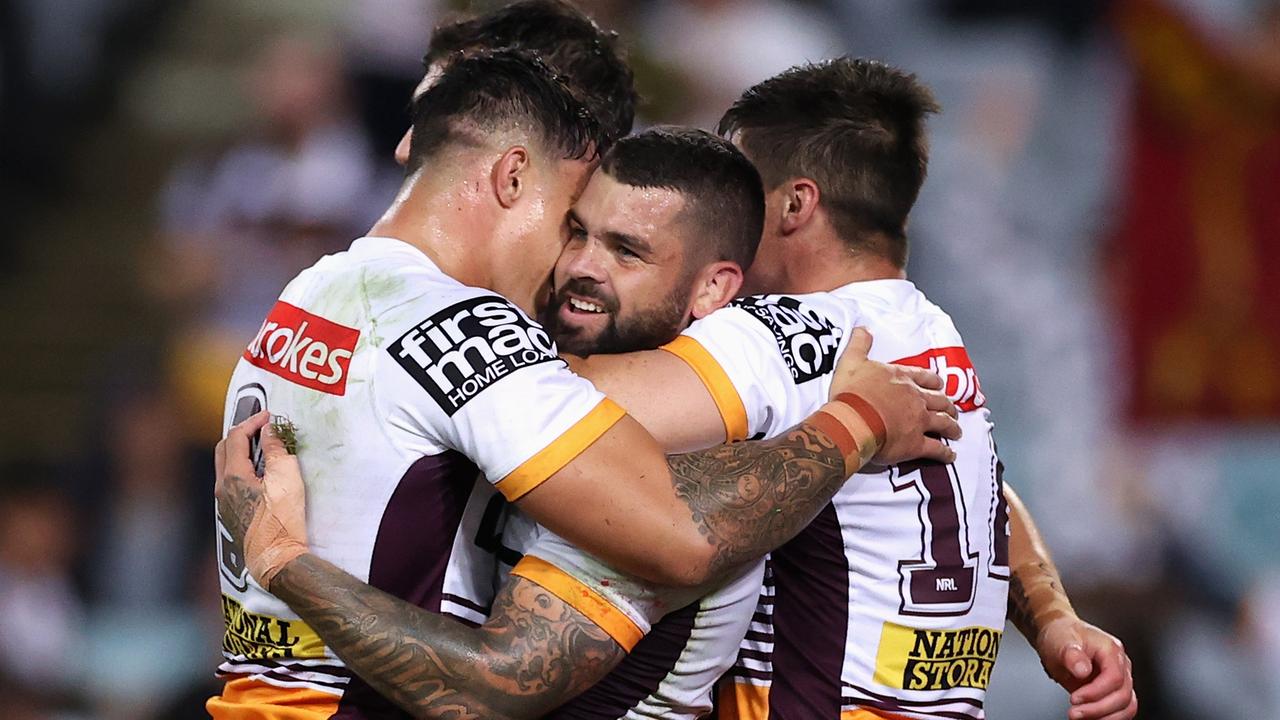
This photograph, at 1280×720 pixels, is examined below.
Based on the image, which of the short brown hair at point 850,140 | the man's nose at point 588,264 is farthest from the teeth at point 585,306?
the short brown hair at point 850,140

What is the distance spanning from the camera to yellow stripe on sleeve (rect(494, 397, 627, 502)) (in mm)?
3160

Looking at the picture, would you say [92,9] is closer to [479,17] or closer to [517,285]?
[479,17]

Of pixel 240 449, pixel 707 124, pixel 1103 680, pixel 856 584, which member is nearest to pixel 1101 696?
pixel 1103 680

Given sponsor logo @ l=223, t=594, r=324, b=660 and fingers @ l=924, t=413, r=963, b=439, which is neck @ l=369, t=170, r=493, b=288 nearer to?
sponsor logo @ l=223, t=594, r=324, b=660

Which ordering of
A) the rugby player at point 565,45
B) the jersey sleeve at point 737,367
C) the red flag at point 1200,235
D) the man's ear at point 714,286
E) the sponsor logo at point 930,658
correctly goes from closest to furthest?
the jersey sleeve at point 737,367, the sponsor logo at point 930,658, the man's ear at point 714,286, the rugby player at point 565,45, the red flag at point 1200,235

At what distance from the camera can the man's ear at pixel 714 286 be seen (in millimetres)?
3727

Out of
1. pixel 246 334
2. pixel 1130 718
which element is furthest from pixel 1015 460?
pixel 1130 718

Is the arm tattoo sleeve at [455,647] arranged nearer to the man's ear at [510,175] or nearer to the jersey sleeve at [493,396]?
the jersey sleeve at [493,396]

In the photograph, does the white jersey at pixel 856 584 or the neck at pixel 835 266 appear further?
the neck at pixel 835 266

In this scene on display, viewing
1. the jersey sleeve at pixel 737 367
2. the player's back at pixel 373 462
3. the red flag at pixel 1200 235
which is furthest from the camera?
the red flag at pixel 1200 235

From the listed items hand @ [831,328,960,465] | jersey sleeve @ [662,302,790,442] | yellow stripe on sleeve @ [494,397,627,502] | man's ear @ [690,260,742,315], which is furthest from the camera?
man's ear @ [690,260,742,315]

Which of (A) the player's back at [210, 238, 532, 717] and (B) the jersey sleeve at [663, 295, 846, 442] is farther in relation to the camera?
(B) the jersey sleeve at [663, 295, 846, 442]

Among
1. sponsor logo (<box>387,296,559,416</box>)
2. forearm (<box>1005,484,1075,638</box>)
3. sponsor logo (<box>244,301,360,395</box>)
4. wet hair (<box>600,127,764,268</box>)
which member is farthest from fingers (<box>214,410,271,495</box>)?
forearm (<box>1005,484,1075,638</box>)

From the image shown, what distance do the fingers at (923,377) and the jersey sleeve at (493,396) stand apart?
718mm
